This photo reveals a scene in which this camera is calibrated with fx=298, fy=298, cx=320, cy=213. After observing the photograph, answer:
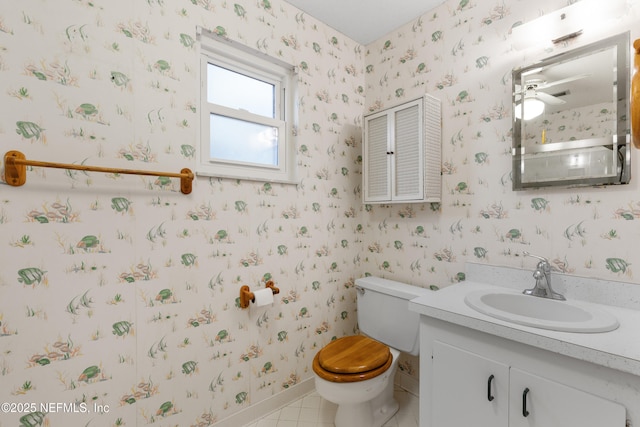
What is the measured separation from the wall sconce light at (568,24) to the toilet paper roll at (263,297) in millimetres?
1834

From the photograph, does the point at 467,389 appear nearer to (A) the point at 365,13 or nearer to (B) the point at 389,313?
(B) the point at 389,313

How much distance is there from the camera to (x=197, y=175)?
1508 mm

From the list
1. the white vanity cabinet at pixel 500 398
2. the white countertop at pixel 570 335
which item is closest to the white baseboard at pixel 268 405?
the white vanity cabinet at pixel 500 398

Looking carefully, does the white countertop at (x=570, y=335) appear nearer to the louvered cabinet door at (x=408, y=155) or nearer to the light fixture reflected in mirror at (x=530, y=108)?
the louvered cabinet door at (x=408, y=155)

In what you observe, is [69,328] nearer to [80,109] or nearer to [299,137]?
[80,109]

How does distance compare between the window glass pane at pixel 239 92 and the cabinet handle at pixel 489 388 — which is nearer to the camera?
the cabinet handle at pixel 489 388

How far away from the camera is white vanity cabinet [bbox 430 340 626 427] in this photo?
907mm

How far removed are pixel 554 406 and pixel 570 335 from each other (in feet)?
0.78

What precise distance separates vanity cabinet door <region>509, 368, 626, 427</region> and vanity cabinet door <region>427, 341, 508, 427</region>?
37mm

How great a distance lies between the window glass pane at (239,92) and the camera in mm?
1672

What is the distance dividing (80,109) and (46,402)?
1.16 metres

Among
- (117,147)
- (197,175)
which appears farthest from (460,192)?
(117,147)

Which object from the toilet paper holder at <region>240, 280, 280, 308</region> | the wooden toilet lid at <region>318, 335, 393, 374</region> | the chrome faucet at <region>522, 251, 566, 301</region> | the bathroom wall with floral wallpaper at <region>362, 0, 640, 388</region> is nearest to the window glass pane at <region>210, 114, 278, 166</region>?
the toilet paper holder at <region>240, 280, 280, 308</region>

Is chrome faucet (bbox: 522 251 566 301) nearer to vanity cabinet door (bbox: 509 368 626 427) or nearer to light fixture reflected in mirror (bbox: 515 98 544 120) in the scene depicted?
vanity cabinet door (bbox: 509 368 626 427)
